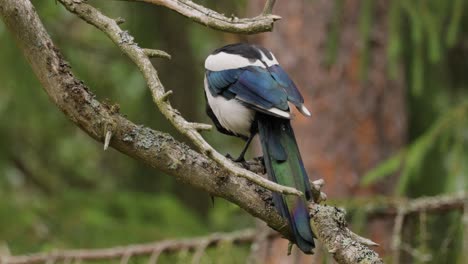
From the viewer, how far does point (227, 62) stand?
2795mm

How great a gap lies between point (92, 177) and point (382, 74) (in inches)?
152

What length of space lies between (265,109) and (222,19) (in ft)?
1.41

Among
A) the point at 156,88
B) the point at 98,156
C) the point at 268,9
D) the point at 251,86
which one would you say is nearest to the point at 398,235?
the point at 251,86

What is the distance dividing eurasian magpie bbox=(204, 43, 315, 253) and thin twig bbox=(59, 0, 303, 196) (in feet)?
0.82

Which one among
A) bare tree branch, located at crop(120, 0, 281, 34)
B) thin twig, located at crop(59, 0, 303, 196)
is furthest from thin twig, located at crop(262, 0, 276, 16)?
thin twig, located at crop(59, 0, 303, 196)

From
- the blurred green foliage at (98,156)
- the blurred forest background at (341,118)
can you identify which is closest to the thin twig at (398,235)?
the blurred forest background at (341,118)

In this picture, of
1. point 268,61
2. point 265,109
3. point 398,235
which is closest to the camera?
point 265,109

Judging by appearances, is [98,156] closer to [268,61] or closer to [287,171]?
[268,61]

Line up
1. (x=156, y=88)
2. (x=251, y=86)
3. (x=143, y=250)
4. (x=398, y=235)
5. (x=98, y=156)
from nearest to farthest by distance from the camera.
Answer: (x=156, y=88) < (x=251, y=86) < (x=398, y=235) < (x=143, y=250) < (x=98, y=156)

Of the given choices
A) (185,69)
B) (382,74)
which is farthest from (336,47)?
(185,69)

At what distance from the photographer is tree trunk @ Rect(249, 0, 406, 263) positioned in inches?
203

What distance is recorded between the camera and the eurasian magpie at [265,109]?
7.03 ft

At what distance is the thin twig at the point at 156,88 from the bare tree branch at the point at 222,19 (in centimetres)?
11

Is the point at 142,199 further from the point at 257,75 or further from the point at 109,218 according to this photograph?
the point at 257,75
